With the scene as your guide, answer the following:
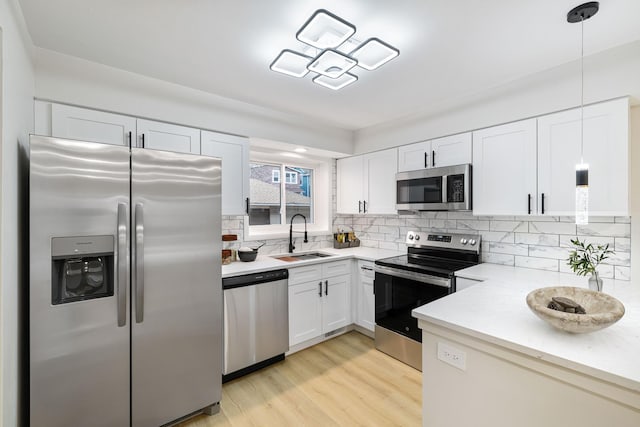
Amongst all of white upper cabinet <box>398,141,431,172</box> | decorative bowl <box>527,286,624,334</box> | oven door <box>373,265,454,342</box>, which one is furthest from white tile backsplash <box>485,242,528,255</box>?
decorative bowl <box>527,286,624,334</box>

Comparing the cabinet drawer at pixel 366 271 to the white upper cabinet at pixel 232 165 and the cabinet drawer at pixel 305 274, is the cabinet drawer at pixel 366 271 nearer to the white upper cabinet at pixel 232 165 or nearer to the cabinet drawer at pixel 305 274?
the cabinet drawer at pixel 305 274

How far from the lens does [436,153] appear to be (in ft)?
9.34

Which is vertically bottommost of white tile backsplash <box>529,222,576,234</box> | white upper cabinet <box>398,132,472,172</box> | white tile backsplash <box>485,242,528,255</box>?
white tile backsplash <box>485,242,528,255</box>

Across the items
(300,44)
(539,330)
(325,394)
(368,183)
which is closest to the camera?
(539,330)

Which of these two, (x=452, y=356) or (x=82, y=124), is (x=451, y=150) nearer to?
(x=452, y=356)

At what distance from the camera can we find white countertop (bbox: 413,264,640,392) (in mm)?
974

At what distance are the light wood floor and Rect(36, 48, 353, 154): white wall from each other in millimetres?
2212

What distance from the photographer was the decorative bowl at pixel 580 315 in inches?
41.5

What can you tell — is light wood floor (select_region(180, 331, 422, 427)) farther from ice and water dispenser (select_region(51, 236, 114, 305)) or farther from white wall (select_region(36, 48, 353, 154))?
white wall (select_region(36, 48, 353, 154))

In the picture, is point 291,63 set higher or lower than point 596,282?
higher

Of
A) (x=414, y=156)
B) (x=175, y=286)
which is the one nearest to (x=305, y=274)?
(x=175, y=286)

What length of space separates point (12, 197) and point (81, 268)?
1.54 feet

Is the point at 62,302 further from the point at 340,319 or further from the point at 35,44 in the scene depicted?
the point at 340,319

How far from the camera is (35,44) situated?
1801 mm
